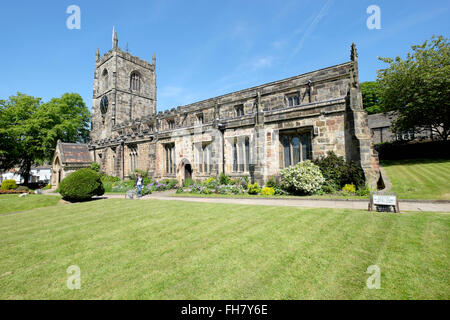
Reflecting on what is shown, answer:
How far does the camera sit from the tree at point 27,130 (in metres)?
27.7

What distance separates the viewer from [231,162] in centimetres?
1750

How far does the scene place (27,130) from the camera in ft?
92.0

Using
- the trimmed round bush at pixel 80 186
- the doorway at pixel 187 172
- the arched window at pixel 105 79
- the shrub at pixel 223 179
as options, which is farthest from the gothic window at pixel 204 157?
the arched window at pixel 105 79

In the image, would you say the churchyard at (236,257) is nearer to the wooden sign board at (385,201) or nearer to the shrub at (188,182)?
the wooden sign board at (385,201)

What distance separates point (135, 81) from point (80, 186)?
37.5 meters

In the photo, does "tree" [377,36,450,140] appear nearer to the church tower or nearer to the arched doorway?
the arched doorway

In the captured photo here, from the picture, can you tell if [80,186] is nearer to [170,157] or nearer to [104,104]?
[170,157]

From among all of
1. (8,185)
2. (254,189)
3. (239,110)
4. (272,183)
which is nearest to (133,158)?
(8,185)

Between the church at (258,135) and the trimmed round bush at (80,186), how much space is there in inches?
315

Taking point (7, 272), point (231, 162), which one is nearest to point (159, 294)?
point (7, 272)

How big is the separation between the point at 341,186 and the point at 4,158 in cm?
4326

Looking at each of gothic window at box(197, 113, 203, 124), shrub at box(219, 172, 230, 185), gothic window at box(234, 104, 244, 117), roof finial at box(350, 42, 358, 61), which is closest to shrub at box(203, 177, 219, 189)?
shrub at box(219, 172, 230, 185)

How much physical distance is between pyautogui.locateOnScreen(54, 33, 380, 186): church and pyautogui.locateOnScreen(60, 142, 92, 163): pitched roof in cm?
163

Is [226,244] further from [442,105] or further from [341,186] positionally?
[442,105]
